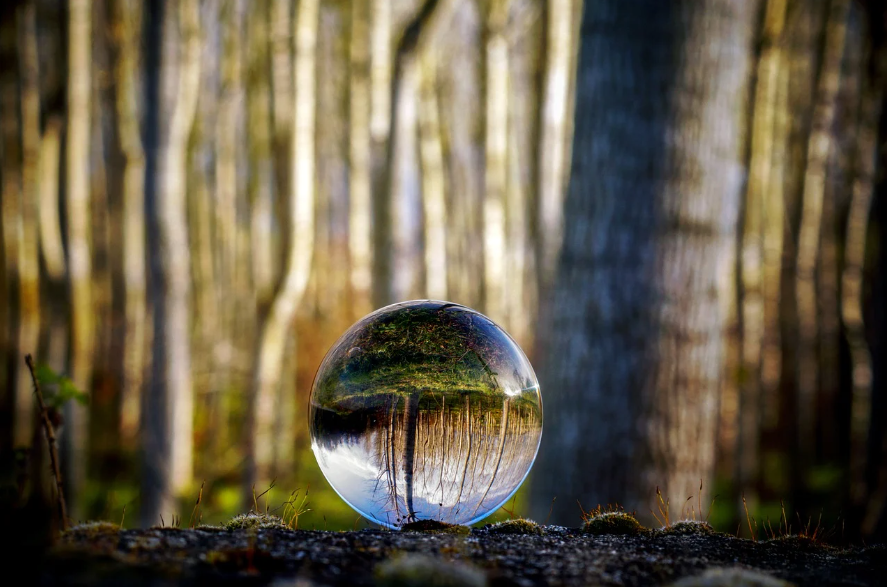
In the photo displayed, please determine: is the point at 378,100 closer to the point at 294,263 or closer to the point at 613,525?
the point at 294,263

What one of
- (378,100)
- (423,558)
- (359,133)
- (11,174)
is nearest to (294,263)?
(378,100)

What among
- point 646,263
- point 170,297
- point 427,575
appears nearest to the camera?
point 427,575

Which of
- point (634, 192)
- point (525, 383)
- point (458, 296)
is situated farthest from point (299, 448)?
point (525, 383)

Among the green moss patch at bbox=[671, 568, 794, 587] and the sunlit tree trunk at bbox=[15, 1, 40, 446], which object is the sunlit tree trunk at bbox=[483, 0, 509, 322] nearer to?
the sunlit tree trunk at bbox=[15, 1, 40, 446]

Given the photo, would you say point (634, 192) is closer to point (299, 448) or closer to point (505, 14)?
point (505, 14)

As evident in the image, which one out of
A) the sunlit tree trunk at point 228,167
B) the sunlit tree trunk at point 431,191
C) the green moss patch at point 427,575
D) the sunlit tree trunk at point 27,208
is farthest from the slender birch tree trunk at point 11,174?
the green moss patch at point 427,575

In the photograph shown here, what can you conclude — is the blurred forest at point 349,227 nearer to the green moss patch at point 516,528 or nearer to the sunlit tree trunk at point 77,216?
the sunlit tree trunk at point 77,216

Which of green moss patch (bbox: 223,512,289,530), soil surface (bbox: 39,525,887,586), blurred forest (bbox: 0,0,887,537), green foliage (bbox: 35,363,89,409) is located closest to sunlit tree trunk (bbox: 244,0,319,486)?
blurred forest (bbox: 0,0,887,537)
